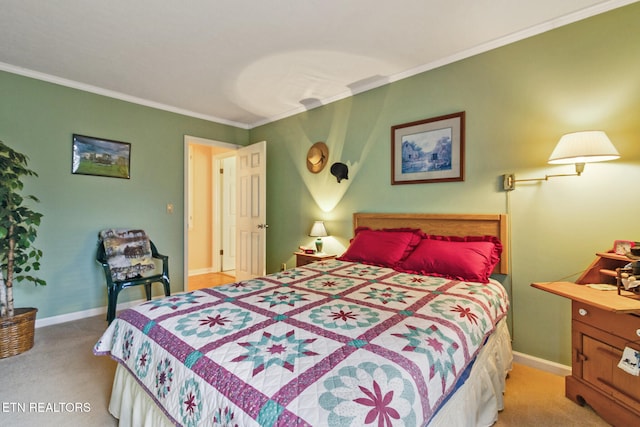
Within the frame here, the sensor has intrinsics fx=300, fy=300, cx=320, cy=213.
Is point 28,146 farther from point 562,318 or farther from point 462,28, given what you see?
point 562,318

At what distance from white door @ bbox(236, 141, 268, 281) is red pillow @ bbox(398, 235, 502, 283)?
2.27 m

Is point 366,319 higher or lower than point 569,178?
lower

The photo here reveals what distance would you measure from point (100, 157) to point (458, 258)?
385cm

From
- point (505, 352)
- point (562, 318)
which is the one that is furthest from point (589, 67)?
point (505, 352)

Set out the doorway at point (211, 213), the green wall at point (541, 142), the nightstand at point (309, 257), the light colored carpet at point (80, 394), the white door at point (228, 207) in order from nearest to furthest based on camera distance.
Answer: the light colored carpet at point (80, 394)
the green wall at point (541, 142)
the nightstand at point (309, 257)
the doorway at point (211, 213)
the white door at point (228, 207)

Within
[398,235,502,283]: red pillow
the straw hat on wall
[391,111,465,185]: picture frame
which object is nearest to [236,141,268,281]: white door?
the straw hat on wall

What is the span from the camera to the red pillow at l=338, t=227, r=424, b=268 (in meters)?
2.64

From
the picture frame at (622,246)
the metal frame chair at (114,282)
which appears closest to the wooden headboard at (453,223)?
the picture frame at (622,246)

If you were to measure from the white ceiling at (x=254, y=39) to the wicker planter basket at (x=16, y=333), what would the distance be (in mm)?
2276

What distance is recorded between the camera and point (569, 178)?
2.17 meters

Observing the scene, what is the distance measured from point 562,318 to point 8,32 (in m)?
4.74

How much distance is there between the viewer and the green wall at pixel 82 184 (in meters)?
3.00

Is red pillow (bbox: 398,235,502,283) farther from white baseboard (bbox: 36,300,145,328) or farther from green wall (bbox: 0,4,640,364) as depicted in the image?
white baseboard (bbox: 36,300,145,328)

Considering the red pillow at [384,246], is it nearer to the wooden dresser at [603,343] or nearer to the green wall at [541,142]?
the green wall at [541,142]
